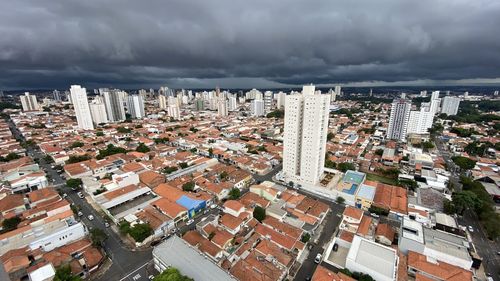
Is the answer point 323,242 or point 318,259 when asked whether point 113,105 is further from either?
point 318,259

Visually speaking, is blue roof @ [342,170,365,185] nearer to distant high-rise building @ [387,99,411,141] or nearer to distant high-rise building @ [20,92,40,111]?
distant high-rise building @ [387,99,411,141]

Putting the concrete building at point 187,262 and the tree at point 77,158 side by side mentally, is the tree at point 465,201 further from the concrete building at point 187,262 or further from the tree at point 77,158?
the tree at point 77,158

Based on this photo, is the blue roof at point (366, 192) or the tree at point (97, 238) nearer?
the tree at point (97, 238)

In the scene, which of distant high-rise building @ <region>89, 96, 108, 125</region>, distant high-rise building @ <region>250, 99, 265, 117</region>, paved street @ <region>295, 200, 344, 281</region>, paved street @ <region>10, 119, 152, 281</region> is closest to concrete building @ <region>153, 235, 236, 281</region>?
paved street @ <region>10, 119, 152, 281</region>

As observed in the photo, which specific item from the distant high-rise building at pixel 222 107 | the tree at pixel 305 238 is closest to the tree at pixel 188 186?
the tree at pixel 305 238

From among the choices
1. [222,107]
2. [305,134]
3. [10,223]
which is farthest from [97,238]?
[222,107]

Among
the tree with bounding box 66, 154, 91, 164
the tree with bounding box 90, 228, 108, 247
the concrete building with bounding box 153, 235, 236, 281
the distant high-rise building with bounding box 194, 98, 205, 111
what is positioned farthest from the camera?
the distant high-rise building with bounding box 194, 98, 205, 111
